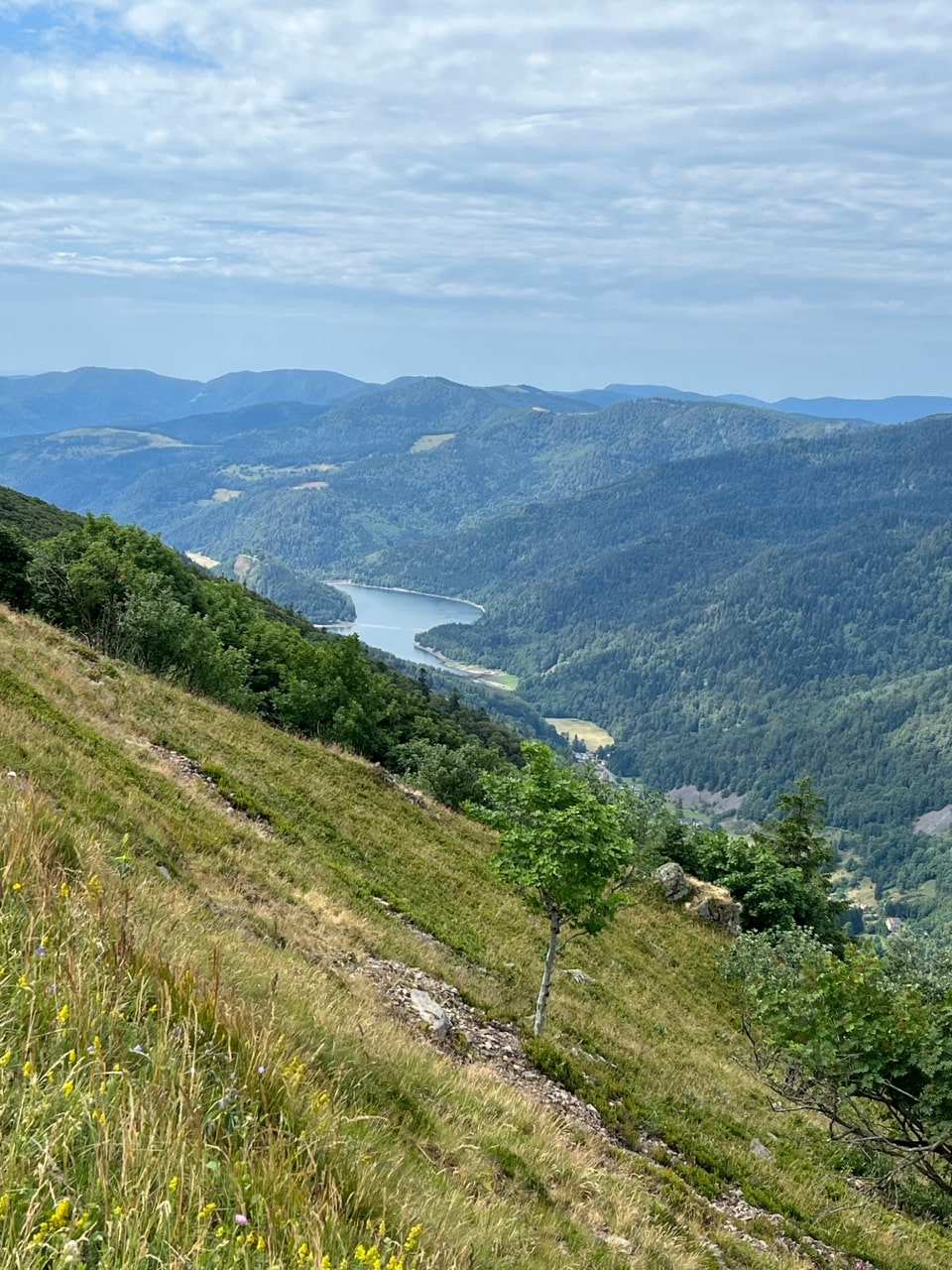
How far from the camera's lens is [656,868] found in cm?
4066

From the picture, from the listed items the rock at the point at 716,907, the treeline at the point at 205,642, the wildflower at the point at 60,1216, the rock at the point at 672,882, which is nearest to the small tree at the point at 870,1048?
the wildflower at the point at 60,1216

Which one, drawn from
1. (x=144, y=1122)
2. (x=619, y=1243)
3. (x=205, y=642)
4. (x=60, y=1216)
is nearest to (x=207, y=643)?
(x=205, y=642)

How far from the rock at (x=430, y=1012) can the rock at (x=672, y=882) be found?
2787 centimetres

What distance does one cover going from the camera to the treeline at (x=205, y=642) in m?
41.6

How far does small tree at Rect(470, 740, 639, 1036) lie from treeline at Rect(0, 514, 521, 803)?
24.7 m

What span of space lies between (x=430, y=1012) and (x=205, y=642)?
1377 inches

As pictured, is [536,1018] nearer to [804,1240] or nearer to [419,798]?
[804,1240]

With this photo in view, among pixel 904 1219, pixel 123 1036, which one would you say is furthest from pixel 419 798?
pixel 123 1036

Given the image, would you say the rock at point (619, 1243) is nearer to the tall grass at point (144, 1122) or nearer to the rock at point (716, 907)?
the tall grass at point (144, 1122)

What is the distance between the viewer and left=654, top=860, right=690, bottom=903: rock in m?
39.9

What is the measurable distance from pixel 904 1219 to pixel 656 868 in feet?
81.1

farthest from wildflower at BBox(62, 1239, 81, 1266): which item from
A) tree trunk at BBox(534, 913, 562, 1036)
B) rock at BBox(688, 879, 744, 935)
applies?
rock at BBox(688, 879, 744, 935)

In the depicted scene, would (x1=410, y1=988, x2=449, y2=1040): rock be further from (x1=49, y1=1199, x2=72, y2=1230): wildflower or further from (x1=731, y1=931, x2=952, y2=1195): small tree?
(x1=49, y1=1199, x2=72, y2=1230): wildflower

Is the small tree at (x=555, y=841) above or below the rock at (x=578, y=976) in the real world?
above
